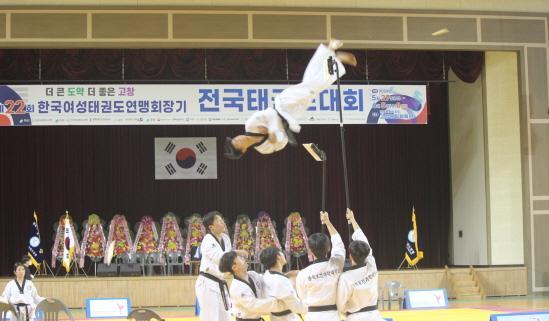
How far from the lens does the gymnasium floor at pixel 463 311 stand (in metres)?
10.1

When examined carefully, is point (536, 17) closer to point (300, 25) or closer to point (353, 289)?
point (300, 25)

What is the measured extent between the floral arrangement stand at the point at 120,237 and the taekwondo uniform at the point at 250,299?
35.8 feet

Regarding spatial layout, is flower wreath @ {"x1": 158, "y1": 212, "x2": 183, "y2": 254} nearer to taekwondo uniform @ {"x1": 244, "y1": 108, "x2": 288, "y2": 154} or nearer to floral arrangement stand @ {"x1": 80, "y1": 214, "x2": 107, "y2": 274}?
floral arrangement stand @ {"x1": 80, "y1": 214, "x2": 107, "y2": 274}

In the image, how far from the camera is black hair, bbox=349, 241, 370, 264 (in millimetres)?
6371

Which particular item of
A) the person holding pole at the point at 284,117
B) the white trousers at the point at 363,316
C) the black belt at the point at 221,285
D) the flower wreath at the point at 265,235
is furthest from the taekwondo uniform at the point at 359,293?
the flower wreath at the point at 265,235

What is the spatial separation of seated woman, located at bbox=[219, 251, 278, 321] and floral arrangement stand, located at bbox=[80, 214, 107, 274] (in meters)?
10.9

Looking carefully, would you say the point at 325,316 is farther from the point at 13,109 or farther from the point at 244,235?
the point at 244,235

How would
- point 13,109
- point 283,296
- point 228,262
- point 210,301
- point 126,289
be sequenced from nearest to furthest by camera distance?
point 283,296, point 228,262, point 210,301, point 13,109, point 126,289

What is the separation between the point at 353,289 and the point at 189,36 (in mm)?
9693

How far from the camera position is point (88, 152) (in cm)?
1912

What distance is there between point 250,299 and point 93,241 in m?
11.5

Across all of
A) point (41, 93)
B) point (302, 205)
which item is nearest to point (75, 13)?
point (41, 93)

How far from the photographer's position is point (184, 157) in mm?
18938

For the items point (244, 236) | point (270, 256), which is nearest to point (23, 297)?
point (270, 256)
